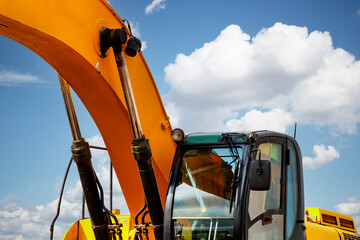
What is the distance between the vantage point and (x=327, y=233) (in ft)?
21.2

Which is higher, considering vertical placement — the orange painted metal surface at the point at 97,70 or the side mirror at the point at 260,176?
the orange painted metal surface at the point at 97,70

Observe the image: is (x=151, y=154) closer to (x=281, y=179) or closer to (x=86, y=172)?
(x=86, y=172)

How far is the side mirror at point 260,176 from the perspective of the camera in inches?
173

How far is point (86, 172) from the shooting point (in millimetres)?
5000

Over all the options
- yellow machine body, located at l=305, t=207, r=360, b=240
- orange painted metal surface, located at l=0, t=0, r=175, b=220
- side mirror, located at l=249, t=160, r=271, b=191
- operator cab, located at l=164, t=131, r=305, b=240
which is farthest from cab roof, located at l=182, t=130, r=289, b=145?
yellow machine body, located at l=305, t=207, r=360, b=240

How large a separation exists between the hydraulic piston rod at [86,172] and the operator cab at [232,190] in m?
0.75

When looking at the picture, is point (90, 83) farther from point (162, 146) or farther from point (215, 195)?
point (215, 195)

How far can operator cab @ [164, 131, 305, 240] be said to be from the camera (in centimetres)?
464

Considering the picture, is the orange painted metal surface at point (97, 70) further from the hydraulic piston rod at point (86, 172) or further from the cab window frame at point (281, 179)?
the cab window frame at point (281, 179)

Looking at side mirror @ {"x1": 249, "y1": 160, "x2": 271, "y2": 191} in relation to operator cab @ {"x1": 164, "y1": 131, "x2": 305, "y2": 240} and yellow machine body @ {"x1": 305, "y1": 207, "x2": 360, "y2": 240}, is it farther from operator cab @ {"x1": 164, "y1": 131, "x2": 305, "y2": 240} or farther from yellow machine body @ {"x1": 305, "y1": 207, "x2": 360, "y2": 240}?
yellow machine body @ {"x1": 305, "y1": 207, "x2": 360, "y2": 240}

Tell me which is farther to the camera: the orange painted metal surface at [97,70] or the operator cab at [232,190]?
the operator cab at [232,190]

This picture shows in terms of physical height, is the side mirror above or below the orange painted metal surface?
below

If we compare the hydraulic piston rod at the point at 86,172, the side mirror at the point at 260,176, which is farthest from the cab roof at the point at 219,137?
the hydraulic piston rod at the point at 86,172

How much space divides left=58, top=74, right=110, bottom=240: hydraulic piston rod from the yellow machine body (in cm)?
270
